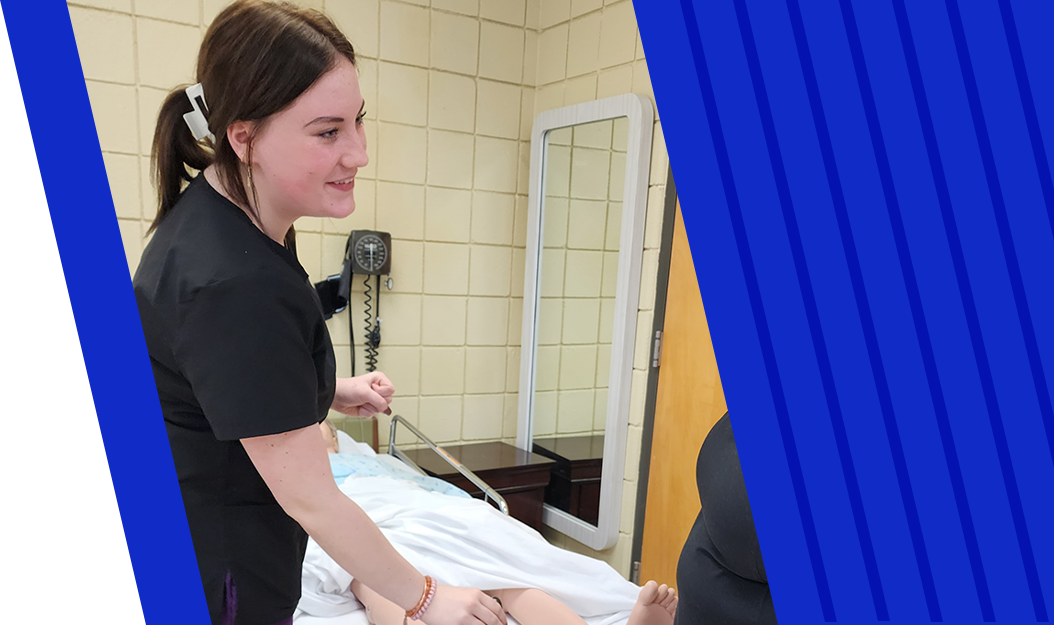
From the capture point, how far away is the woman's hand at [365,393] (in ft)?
4.56

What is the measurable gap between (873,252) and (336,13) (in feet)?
11.4

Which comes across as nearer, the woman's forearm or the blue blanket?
the woman's forearm

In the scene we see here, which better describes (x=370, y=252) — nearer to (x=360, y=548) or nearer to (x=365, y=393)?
(x=365, y=393)

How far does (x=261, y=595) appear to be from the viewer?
1.05 meters

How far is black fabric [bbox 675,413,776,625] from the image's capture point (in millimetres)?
1009

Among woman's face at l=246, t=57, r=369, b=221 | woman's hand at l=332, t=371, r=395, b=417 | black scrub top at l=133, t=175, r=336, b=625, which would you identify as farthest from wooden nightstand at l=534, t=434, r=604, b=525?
woman's face at l=246, t=57, r=369, b=221

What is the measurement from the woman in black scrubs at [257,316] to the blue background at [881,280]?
2.28 ft

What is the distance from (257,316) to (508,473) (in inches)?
107

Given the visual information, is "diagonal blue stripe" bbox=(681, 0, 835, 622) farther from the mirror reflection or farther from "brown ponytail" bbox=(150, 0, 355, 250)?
the mirror reflection

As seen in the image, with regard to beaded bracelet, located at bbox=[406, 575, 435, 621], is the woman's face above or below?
above

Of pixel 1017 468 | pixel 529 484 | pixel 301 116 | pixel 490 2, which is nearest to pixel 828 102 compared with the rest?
pixel 1017 468

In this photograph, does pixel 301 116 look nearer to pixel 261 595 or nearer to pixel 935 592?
pixel 261 595

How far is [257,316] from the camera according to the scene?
86cm

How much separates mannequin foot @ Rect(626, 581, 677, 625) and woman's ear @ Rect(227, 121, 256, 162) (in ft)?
4.42
